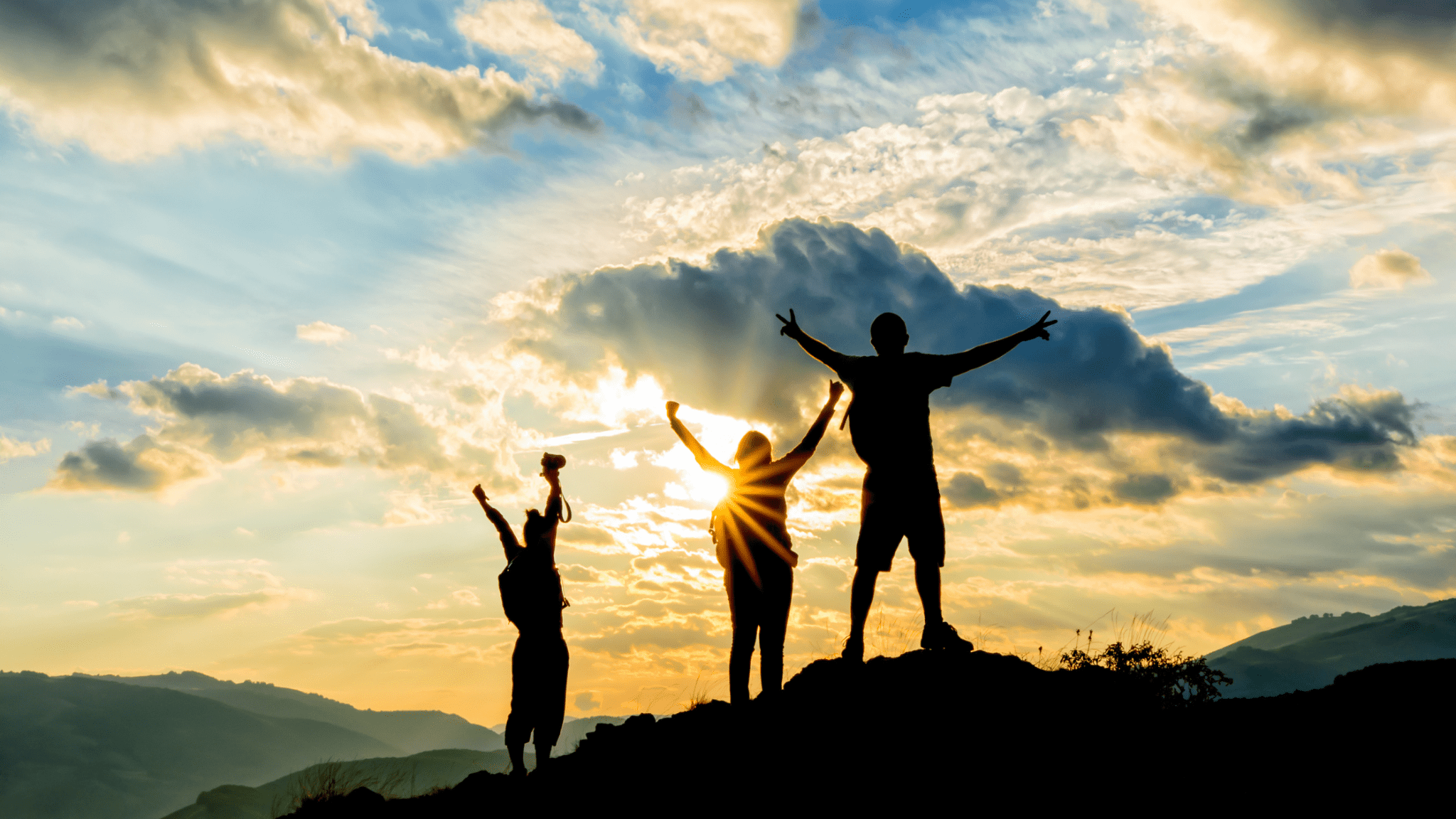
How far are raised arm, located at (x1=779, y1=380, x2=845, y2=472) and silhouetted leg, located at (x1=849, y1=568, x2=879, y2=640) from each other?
1.27 metres

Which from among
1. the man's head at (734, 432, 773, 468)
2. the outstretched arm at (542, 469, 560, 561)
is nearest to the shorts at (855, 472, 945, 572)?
the man's head at (734, 432, 773, 468)

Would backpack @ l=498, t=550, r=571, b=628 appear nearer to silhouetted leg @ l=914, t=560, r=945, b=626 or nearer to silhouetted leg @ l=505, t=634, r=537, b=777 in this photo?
silhouetted leg @ l=505, t=634, r=537, b=777

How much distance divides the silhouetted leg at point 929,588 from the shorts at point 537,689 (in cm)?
435

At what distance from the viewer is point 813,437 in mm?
6590

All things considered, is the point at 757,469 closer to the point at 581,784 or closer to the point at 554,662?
the point at 581,784

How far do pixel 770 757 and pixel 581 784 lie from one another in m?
1.76

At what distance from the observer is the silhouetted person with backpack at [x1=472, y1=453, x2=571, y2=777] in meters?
8.98

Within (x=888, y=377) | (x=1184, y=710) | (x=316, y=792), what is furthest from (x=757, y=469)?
(x=316, y=792)

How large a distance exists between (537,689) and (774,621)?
4.00 m

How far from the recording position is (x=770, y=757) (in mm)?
6121

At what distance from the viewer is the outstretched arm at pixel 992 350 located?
21.8ft

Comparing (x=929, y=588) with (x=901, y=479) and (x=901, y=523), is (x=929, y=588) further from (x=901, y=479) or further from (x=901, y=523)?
(x=901, y=479)

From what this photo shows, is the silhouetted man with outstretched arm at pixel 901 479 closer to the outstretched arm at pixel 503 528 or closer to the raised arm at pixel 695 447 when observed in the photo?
the raised arm at pixel 695 447

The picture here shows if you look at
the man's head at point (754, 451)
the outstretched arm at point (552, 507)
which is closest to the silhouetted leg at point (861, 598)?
the man's head at point (754, 451)
